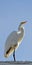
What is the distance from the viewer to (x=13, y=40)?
42.6ft

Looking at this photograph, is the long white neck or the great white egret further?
the long white neck

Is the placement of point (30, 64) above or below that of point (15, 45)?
below

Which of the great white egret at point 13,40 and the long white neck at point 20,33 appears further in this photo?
the long white neck at point 20,33

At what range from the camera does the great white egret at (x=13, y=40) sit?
12648 millimetres

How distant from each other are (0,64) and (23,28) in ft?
18.7

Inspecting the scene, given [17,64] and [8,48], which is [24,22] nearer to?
[8,48]

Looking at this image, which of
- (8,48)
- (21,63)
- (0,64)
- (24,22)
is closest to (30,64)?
(21,63)

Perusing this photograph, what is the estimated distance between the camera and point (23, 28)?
516 inches

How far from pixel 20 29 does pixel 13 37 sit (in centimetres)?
46

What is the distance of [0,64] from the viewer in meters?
7.54

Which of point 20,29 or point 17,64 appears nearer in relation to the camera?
point 17,64

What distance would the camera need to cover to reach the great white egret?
12.6 metres

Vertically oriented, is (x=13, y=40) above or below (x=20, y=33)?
below

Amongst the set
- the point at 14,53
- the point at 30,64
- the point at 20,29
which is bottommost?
the point at 30,64
